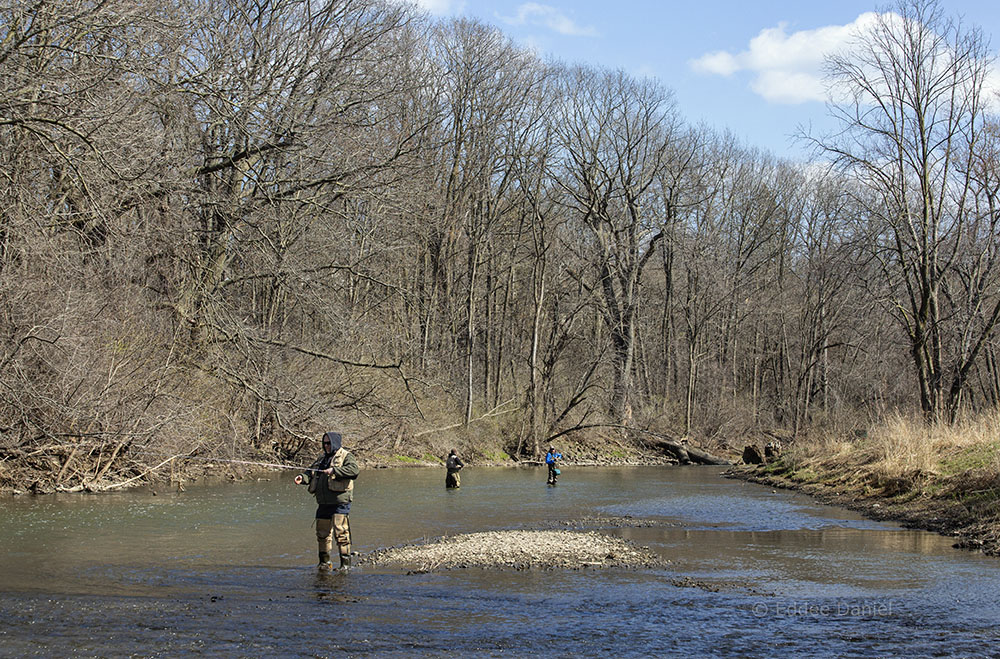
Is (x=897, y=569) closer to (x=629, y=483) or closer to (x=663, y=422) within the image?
(x=629, y=483)

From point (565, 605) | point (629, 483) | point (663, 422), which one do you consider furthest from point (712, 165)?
point (565, 605)

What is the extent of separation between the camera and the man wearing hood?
40.8 feet

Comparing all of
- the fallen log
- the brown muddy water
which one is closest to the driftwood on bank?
the fallen log

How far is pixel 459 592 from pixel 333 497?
96.6 inches

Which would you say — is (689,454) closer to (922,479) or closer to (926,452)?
(926,452)

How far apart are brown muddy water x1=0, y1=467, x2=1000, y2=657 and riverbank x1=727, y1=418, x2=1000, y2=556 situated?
0.85 meters

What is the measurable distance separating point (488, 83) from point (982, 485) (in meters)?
29.0

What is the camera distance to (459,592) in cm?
1110

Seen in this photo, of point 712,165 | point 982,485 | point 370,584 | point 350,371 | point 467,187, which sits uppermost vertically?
point 712,165

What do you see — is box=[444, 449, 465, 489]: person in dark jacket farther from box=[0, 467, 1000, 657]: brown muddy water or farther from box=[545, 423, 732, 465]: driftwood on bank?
box=[545, 423, 732, 465]: driftwood on bank

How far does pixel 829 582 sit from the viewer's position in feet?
40.0

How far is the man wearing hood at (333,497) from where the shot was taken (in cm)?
1245

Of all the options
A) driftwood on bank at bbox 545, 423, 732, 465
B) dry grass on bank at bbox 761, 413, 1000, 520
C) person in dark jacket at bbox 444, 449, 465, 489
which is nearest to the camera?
dry grass on bank at bbox 761, 413, 1000, 520

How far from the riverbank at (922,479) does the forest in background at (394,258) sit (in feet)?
13.9
